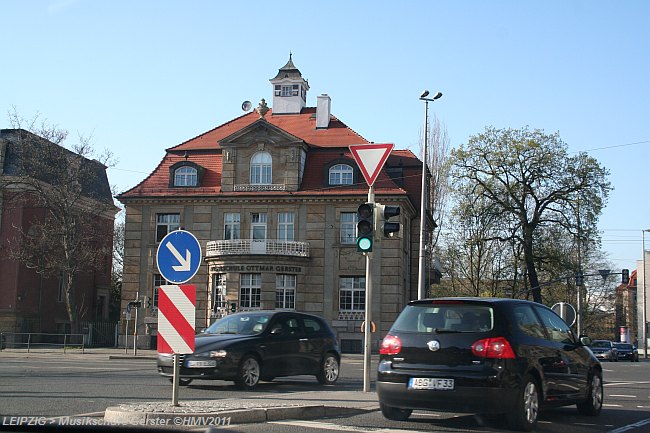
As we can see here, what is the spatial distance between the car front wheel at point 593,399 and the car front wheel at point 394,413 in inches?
113

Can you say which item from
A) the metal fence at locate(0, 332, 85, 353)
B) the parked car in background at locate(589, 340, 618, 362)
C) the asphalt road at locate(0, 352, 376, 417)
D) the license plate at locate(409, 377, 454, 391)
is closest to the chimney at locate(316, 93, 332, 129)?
the metal fence at locate(0, 332, 85, 353)

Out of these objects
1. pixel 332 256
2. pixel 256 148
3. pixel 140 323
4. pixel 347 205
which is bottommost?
pixel 140 323

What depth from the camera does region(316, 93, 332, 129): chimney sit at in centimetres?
5466

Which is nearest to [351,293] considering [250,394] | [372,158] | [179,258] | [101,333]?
[101,333]

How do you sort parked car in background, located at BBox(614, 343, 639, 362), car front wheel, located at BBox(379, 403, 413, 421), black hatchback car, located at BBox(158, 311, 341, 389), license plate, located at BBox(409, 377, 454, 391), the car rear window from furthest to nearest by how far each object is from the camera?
1. parked car in background, located at BBox(614, 343, 639, 362)
2. black hatchback car, located at BBox(158, 311, 341, 389)
3. car front wheel, located at BBox(379, 403, 413, 421)
4. the car rear window
5. license plate, located at BBox(409, 377, 454, 391)

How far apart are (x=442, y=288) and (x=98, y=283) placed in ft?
92.0

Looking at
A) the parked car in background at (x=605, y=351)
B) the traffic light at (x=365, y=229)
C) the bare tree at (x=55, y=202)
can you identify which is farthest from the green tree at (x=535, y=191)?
the traffic light at (x=365, y=229)

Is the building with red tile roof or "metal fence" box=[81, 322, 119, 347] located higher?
the building with red tile roof

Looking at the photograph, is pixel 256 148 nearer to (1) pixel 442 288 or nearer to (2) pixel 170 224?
(2) pixel 170 224

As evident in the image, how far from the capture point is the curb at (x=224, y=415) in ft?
32.1

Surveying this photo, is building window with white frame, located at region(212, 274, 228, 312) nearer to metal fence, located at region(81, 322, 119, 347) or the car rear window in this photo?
metal fence, located at region(81, 322, 119, 347)

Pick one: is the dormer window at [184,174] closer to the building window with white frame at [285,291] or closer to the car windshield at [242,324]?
the building window with white frame at [285,291]

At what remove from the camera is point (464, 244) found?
2205 inches

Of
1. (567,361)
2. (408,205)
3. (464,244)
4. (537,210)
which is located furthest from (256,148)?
(567,361)
